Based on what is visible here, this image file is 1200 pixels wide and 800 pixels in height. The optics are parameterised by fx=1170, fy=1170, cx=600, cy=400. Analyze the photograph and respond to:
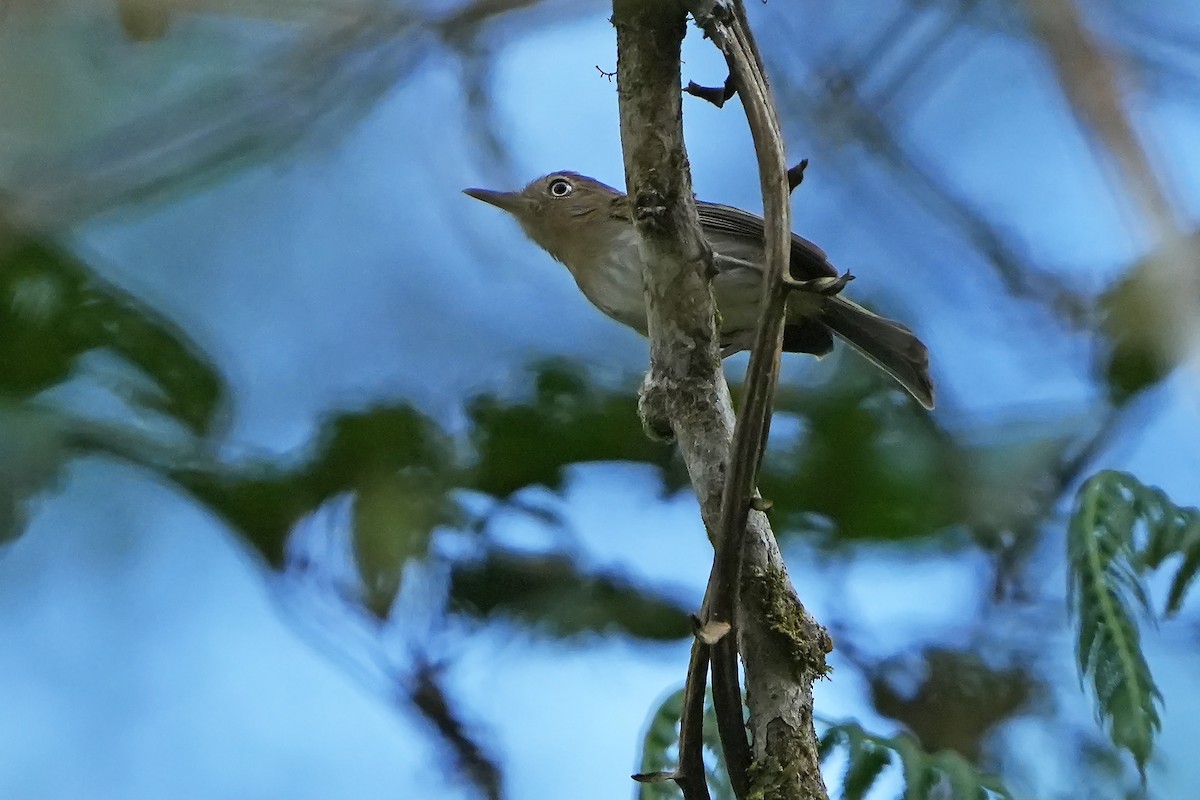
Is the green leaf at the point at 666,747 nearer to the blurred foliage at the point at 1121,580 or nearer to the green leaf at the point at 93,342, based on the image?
the blurred foliage at the point at 1121,580

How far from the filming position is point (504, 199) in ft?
6.15

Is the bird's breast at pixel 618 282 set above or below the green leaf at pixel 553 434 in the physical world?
above

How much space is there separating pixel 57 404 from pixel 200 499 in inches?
10.7

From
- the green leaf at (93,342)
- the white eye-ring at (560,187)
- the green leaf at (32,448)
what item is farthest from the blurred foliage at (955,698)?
the green leaf at (32,448)

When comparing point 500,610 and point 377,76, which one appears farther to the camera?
point 500,610

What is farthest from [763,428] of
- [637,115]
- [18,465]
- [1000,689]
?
[18,465]

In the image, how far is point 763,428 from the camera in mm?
717

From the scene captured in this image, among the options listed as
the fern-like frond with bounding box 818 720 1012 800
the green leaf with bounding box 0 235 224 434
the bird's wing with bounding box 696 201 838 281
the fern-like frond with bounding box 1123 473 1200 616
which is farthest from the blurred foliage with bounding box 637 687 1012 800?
the green leaf with bounding box 0 235 224 434

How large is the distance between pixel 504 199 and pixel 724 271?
1.89ft

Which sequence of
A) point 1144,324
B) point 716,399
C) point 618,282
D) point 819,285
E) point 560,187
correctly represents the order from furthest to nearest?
point 560,187 < point 1144,324 < point 618,282 < point 716,399 < point 819,285

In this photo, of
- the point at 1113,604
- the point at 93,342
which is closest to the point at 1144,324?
the point at 1113,604

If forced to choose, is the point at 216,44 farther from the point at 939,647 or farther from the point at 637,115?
the point at 939,647

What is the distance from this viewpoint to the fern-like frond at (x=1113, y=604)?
1327 millimetres

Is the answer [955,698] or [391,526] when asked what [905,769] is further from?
[391,526]
